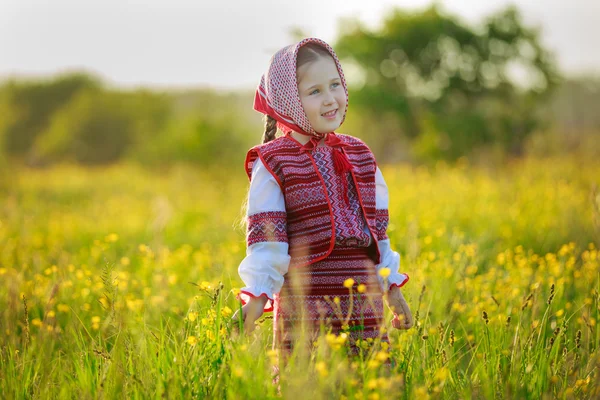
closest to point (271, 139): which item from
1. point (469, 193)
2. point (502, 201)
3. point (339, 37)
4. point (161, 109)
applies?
point (502, 201)

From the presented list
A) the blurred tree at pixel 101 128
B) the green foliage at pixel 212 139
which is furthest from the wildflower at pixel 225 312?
the blurred tree at pixel 101 128

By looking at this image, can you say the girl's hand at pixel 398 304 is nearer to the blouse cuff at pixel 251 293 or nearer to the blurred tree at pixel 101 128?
the blouse cuff at pixel 251 293

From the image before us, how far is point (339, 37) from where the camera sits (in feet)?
61.4

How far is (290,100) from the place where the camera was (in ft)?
8.39

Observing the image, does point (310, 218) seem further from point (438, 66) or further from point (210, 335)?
point (438, 66)

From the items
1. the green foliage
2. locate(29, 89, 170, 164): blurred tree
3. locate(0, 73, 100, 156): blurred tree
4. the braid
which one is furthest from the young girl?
locate(0, 73, 100, 156): blurred tree

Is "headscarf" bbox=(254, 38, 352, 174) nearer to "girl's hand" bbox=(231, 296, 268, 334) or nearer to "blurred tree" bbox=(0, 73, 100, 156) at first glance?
"girl's hand" bbox=(231, 296, 268, 334)

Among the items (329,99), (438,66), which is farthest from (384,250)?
(438,66)

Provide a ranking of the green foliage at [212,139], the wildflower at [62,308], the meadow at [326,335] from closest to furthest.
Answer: the meadow at [326,335], the wildflower at [62,308], the green foliage at [212,139]

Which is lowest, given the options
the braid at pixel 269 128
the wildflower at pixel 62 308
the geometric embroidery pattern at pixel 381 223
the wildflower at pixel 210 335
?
the wildflower at pixel 62 308

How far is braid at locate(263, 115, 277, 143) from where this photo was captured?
2.82 meters

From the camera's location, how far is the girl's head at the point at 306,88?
8.37 ft

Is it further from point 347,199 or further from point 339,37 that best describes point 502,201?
point 339,37

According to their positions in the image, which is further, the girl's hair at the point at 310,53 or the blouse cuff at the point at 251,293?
the girl's hair at the point at 310,53
